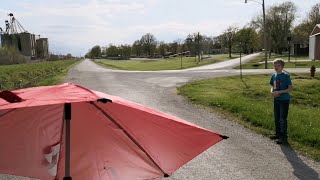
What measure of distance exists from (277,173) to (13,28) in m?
137

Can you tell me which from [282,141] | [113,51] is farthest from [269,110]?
[113,51]

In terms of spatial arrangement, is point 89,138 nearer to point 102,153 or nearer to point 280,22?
point 102,153

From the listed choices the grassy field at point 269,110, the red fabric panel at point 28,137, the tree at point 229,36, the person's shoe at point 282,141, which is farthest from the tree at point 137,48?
the red fabric panel at point 28,137

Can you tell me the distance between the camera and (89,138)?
322cm

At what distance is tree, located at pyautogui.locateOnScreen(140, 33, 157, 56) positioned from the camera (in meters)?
147

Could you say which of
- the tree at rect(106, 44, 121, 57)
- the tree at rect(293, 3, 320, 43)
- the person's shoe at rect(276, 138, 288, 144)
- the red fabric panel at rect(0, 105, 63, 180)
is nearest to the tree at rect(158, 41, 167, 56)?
the tree at rect(106, 44, 121, 57)

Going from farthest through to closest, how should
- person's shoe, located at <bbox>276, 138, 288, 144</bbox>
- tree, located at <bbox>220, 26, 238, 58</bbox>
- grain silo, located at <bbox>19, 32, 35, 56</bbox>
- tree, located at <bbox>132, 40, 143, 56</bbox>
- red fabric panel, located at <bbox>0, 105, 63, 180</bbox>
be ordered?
tree, located at <bbox>132, 40, 143, 56</bbox>, grain silo, located at <bbox>19, 32, 35, 56</bbox>, tree, located at <bbox>220, 26, 238, 58</bbox>, person's shoe, located at <bbox>276, 138, 288, 144</bbox>, red fabric panel, located at <bbox>0, 105, 63, 180</bbox>

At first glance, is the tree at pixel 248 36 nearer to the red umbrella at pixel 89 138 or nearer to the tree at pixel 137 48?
the tree at pixel 137 48

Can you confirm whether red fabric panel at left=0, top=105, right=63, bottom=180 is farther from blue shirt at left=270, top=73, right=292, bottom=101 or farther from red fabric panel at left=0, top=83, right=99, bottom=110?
blue shirt at left=270, top=73, right=292, bottom=101

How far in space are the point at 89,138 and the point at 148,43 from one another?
14677cm

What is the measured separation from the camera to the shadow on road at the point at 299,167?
662 centimetres

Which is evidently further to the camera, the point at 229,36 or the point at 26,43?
the point at 26,43

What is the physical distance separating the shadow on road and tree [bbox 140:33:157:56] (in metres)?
139

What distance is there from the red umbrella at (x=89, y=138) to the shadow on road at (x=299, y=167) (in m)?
4.10
